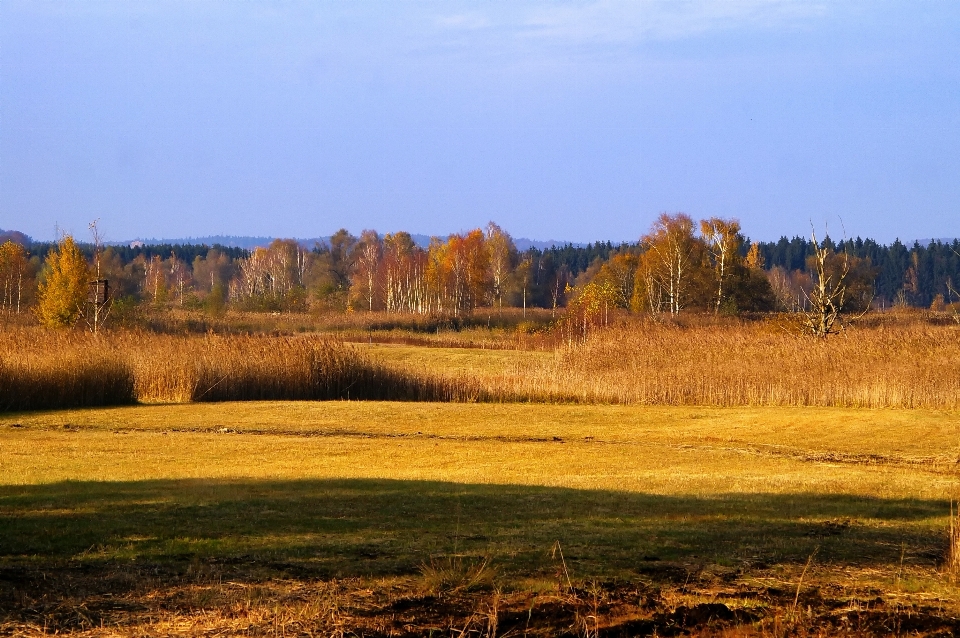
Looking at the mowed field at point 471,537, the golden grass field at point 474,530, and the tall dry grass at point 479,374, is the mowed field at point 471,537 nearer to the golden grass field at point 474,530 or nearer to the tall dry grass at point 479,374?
the golden grass field at point 474,530

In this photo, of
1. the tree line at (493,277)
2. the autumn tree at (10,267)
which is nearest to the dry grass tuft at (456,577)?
the tree line at (493,277)

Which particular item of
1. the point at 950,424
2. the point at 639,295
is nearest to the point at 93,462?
the point at 950,424

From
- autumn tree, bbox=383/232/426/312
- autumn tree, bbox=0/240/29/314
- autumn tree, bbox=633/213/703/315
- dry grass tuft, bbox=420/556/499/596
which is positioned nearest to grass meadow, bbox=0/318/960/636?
dry grass tuft, bbox=420/556/499/596

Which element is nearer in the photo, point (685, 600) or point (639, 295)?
point (685, 600)

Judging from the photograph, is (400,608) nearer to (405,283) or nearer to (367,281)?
(405,283)

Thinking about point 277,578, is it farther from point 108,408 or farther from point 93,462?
point 108,408

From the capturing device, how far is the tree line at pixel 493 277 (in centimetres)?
Result: 5786

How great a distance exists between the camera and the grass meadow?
21.0 feet

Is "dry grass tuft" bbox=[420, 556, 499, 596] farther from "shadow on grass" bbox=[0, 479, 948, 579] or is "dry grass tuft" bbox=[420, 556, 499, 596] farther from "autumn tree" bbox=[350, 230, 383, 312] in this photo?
"autumn tree" bbox=[350, 230, 383, 312]

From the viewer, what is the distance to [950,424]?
19.9 meters

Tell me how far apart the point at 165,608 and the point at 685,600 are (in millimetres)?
3220

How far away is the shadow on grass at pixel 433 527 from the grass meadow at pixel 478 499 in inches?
1.6

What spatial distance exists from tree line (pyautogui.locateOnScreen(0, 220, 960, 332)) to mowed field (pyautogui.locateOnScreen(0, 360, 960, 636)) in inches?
502

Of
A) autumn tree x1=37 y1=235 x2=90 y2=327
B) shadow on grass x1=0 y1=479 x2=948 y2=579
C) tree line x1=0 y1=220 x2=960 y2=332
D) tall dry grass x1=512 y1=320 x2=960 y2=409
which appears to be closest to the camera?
shadow on grass x1=0 y1=479 x2=948 y2=579
